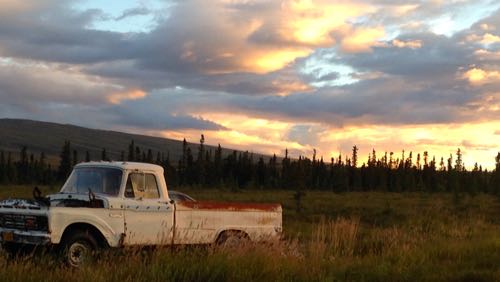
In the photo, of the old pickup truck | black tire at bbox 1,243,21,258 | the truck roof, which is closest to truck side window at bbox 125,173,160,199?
the old pickup truck

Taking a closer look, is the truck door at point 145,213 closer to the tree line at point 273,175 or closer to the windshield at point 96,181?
the windshield at point 96,181

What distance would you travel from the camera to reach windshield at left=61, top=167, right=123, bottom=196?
1181 centimetres

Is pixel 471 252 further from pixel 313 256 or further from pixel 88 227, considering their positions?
pixel 88 227

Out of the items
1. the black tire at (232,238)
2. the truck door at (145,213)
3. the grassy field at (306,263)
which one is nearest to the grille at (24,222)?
the grassy field at (306,263)

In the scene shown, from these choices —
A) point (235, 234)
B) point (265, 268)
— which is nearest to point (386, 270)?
point (265, 268)

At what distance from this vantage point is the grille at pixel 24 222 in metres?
10.4

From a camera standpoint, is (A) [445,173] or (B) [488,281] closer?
(B) [488,281]

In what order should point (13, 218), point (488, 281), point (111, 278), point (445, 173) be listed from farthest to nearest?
point (445, 173) < point (13, 218) < point (488, 281) < point (111, 278)

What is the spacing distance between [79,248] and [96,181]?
5.43 feet

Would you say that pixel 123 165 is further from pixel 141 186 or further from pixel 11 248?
pixel 11 248

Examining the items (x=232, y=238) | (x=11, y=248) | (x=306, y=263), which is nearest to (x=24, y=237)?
(x=11, y=248)

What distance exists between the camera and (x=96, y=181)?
39.2 ft

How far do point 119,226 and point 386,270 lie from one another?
14.9 feet

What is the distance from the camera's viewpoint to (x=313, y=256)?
11336mm
